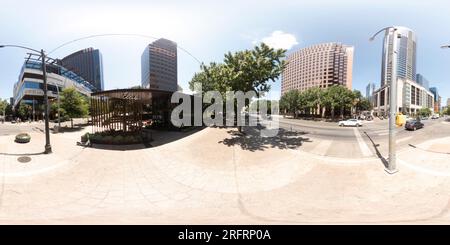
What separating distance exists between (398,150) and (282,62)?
8357 millimetres

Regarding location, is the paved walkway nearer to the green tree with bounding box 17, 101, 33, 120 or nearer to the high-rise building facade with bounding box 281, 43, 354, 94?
the green tree with bounding box 17, 101, 33, 120

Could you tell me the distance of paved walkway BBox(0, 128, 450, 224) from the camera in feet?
19.8

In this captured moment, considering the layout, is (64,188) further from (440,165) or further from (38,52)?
(440,165)

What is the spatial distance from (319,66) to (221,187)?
94.9 metres

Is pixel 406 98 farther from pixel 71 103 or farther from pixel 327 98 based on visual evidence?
pixel 71 103

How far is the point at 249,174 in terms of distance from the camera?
9.22 m

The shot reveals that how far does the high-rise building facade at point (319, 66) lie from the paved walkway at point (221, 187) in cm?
8139

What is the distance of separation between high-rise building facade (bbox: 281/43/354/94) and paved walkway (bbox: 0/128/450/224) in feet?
267

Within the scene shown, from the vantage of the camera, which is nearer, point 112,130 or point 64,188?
point 64,188

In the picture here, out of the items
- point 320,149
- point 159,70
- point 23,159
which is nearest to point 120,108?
point 23,159

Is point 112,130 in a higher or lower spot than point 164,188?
higher

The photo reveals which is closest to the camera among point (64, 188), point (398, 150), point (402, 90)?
point (64, 188)

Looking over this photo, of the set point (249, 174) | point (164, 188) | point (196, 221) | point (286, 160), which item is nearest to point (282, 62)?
point (286, 160)

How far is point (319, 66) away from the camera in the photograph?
90.2 meters
